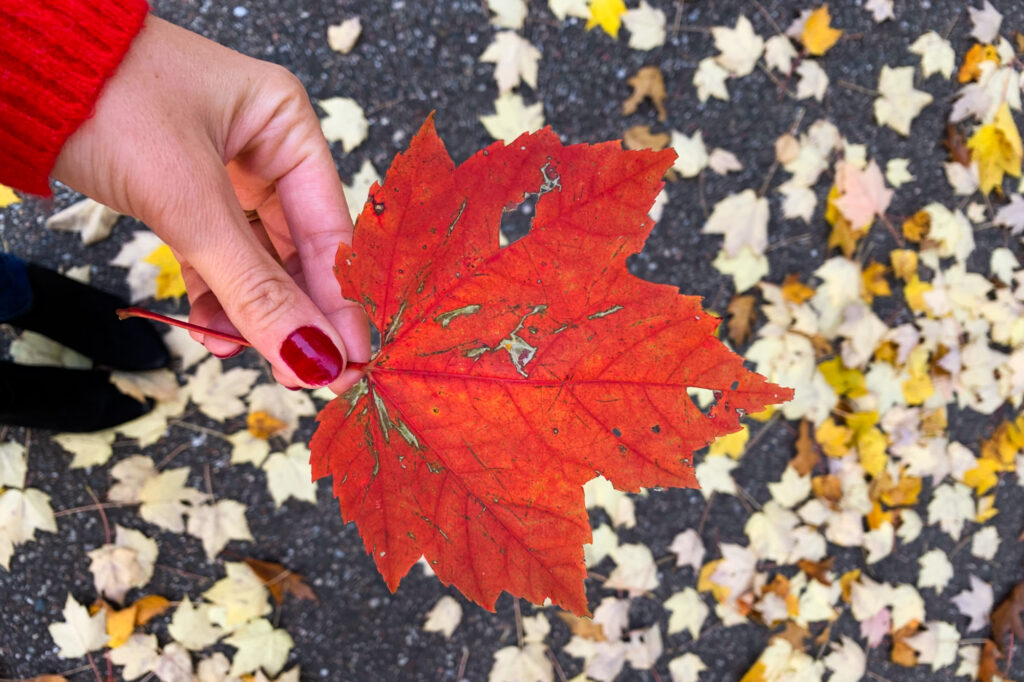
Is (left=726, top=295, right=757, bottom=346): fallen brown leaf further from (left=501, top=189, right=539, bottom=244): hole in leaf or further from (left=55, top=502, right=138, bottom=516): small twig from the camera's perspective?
(left=55, top=502, right=138, bottom=516): small twig

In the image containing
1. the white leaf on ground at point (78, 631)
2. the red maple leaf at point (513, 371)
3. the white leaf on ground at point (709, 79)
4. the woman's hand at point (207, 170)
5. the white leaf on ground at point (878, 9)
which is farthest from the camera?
the white leaf on ground at point (878, 9)

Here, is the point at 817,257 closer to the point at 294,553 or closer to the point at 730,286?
the point at 730,286

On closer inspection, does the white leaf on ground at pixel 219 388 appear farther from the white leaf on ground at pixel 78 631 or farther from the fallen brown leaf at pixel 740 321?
the fallen brown leaf at pixel 740 321

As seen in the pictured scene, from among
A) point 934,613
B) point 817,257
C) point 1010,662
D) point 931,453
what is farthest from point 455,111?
point 1010,662

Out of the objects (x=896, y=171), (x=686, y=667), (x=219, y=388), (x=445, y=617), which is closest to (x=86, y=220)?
(x=219, y=388)

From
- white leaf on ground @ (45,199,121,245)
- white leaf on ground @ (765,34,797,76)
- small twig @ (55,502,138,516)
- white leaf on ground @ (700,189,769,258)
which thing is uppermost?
white leaf on ground @ (765,34,797,76)

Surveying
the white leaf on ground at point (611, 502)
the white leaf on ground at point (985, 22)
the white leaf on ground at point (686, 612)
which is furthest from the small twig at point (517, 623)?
→ the white leaf on ground at point (985, 22)

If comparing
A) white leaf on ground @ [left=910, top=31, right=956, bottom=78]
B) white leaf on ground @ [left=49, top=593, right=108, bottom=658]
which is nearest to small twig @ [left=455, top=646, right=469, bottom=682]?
white leaf on ground @ [left=49, top=593, right=108, bottom=658]
